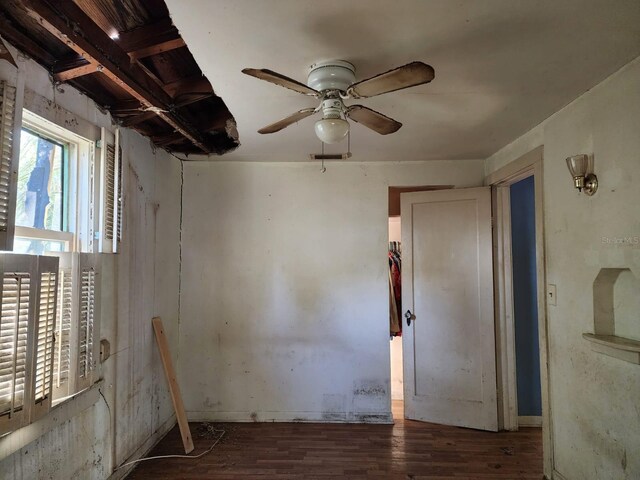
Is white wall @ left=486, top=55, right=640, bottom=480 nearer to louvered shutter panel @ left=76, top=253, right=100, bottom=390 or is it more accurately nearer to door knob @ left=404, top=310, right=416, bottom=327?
door knob @ left=404, top=310, right=416, bottom=327

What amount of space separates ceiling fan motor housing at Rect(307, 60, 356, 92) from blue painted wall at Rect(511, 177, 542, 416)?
7.68ft

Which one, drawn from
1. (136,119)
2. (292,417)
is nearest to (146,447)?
(292,417)

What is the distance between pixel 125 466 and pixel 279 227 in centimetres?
214

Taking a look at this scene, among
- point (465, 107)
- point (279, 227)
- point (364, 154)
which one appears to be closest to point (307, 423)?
point (279, 227)

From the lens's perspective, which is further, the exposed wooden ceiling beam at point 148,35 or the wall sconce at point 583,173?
the wall sconce at point 583,173

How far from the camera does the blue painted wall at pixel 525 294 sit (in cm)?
323

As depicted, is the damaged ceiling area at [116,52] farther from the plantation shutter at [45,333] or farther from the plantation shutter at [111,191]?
the plantation shutter at [45,333]

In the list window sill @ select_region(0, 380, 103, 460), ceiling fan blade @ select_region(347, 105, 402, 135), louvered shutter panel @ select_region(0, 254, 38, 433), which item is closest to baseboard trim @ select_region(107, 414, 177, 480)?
window sill @ select_region(0, 380, 103, 460)

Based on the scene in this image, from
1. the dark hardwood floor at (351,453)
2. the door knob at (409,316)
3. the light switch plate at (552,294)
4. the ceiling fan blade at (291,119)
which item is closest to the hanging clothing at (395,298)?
the door knob at (409,316)

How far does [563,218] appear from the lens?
2.20 metres

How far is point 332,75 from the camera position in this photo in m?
1.68

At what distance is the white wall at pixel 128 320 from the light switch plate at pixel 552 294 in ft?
9.29

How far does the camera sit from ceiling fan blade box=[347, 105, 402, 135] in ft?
5.72

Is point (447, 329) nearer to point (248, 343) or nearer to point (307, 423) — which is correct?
point (307, 423)
